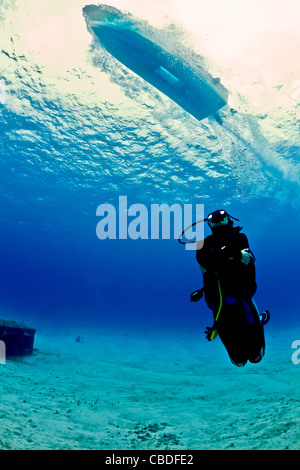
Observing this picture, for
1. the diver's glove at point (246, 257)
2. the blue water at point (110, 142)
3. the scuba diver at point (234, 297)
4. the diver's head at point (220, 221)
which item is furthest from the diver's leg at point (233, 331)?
the blue water at point (110, 142)

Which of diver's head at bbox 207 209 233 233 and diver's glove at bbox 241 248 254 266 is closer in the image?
diver's glove at bbox 241 248 254 266

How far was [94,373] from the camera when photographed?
12.0 metres

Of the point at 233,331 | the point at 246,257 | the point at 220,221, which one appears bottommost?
the point at 233,331

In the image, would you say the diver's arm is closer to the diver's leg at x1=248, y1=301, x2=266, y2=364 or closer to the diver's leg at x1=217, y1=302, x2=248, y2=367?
the diver's leg at x1=217, y1=302, x2=248, y2=367

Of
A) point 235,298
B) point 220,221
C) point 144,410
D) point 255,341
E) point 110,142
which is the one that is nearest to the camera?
point 255,341

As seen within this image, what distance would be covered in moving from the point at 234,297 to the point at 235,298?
0.02m

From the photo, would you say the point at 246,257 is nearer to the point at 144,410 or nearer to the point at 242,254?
the point at 242,254

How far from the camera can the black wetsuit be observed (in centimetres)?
298

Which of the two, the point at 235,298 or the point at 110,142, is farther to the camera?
the point at 110,142

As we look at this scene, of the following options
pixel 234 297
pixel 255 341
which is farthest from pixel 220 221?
pixel 255 341

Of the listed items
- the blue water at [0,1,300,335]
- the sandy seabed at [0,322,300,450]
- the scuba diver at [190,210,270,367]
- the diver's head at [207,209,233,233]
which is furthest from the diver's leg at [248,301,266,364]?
the blue water at [0,1,300,335]

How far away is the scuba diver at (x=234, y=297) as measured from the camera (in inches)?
117

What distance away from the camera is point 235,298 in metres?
3.12

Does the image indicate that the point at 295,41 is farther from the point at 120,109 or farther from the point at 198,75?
the point at 120,109
